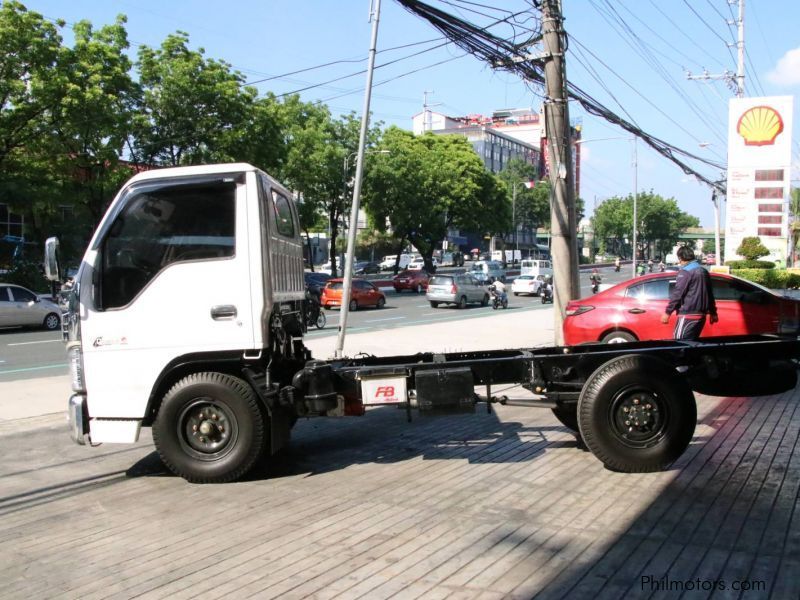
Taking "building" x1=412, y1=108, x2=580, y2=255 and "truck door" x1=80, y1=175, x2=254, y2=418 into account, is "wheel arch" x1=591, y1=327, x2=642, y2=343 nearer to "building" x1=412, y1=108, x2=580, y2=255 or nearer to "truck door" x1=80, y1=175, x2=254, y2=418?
"truck door" x1=80, y1=175, x2=254, y2=418

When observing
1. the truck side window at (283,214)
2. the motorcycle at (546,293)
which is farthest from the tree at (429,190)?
the truck side window at (283,214)

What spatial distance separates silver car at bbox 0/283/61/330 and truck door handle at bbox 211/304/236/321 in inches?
716

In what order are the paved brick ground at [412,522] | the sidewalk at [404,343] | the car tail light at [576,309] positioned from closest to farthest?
1. the paved brick ground at [412,522]
2. the sidewalk at [404,343]
3. the car tail light at [576,309]

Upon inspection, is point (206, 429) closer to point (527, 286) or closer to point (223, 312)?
point (223, 312)

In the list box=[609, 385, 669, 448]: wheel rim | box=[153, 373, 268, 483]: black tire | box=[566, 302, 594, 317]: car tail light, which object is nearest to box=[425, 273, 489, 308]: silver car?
box=[566, 302, 594, 317]: car tail light

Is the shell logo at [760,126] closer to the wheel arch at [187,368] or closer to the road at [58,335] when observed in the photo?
the road at [58,335]

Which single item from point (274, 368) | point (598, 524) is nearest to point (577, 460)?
point (598, 524)

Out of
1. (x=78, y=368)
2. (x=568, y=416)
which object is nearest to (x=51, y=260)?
(x=78, y=368)

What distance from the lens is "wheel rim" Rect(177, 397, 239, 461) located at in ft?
19.5

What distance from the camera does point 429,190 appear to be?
54.6m

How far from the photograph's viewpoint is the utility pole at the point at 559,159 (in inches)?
472

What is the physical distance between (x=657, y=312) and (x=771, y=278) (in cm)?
1811

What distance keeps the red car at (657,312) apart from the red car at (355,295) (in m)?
20.7

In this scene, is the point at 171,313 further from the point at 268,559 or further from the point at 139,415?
the point at 268,559
